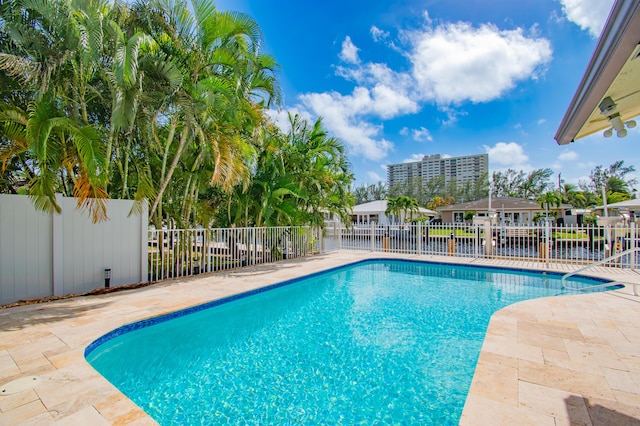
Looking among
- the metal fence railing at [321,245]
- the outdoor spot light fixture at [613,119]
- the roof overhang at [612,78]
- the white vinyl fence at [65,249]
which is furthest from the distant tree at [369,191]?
the roof overhang at [612,78]

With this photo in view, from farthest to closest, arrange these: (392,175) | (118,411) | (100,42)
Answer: (392,175)
(100,42)
(118,411)

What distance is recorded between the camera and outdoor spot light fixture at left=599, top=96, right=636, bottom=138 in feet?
9.45

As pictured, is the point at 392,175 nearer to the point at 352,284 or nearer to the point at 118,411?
the point at 352,284

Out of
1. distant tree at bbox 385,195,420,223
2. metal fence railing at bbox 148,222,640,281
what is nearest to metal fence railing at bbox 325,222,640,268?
metal fence railing at bbox 148,222,640,281

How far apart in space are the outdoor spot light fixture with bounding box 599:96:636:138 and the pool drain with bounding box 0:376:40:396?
5.90 m

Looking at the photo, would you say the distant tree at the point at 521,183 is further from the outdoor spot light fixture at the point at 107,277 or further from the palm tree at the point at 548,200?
the outdoor spot light fixture at the point at 107,277

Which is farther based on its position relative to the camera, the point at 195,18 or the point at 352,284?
the point at 352,284

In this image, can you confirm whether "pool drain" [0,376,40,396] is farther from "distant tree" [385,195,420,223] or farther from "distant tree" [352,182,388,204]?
"distant tree" [352,182,388,204]

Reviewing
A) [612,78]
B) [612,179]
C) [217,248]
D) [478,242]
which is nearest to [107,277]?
[217,248]

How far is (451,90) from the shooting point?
49.7 feet

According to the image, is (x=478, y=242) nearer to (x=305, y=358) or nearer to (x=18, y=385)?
(x=305, y=358)

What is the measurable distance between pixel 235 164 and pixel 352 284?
4.54 meters

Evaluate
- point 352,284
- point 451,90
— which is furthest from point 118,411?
point 451,90

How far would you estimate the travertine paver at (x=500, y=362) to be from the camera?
247 cm
